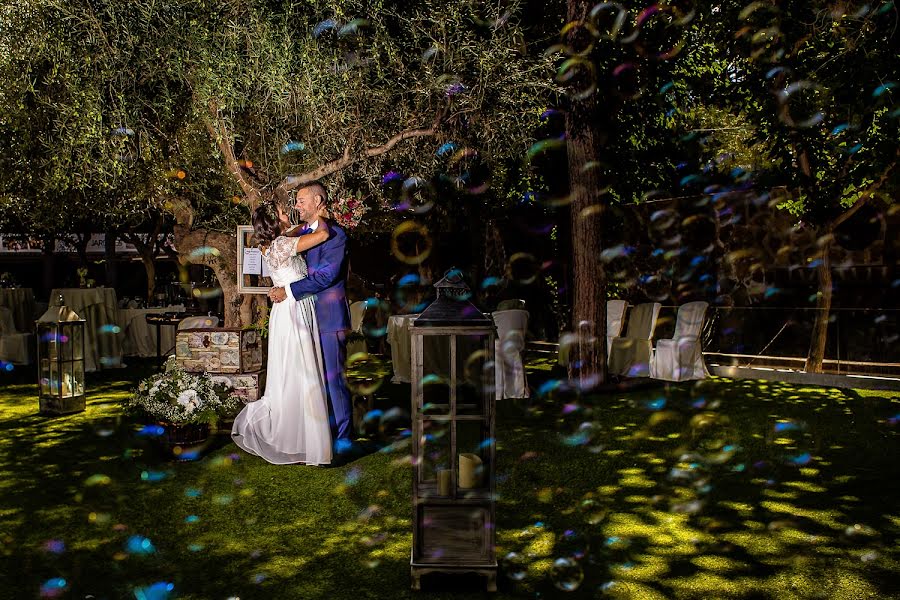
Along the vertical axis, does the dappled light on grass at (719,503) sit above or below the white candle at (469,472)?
below

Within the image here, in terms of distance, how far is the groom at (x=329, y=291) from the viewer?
605 centimetres

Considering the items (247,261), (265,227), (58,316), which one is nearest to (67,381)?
(58,316)

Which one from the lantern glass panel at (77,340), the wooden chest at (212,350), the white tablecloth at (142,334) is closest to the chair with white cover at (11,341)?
the white tablecloth at (142,334)

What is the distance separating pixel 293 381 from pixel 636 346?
277 inches

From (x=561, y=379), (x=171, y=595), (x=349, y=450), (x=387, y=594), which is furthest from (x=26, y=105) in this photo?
(x=561, y=379)

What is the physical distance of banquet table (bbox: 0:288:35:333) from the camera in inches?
507

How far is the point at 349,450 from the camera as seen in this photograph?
6457 mm

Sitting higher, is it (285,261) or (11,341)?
(285,261)

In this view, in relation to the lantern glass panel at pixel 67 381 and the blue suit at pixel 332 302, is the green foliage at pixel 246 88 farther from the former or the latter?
the lantern glass panel at pixel 67 381

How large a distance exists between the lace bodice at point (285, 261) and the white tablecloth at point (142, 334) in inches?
358

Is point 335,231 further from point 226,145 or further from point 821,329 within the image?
point 821,329

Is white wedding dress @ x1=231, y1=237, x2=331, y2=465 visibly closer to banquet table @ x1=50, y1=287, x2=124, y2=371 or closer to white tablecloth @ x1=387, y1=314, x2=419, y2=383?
white tablecloth @ x1=387, y1=314, x2=419, y2=383

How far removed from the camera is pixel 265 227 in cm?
661

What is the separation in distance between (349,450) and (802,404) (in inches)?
243
